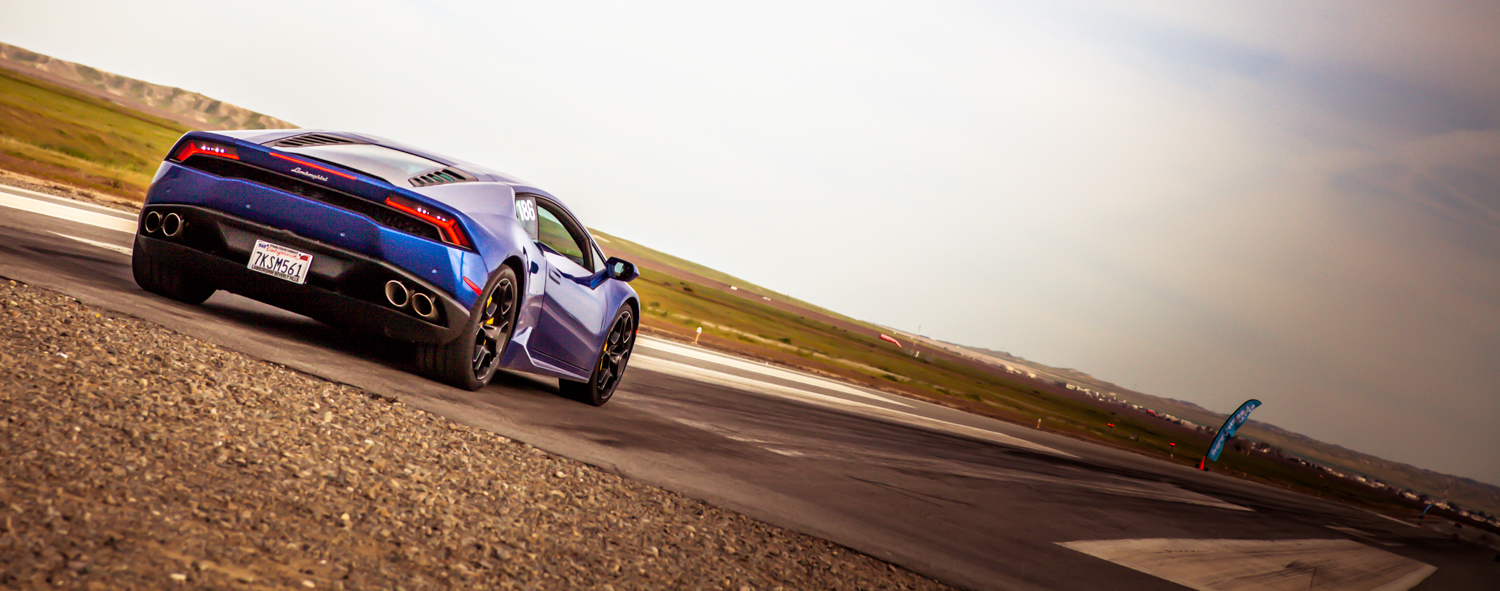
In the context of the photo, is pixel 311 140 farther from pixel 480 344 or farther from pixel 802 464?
pixel 802 464

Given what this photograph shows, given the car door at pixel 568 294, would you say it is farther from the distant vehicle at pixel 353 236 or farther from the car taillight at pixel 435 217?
the car taillight at pixel 435 217

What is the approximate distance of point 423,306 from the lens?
232 inches

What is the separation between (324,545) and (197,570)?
50 centimetres

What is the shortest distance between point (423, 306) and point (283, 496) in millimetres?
2638

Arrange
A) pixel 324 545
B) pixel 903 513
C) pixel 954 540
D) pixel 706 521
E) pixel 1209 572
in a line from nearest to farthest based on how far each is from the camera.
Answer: pixel 324 545, pixel 706 521, pixel 954 540, pixel 903 513, pixel 1209 572

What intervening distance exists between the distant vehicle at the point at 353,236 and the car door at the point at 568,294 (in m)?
0.50

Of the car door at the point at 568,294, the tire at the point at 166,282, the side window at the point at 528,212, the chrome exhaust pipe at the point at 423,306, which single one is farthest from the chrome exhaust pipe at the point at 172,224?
the car door at the point at 568,294

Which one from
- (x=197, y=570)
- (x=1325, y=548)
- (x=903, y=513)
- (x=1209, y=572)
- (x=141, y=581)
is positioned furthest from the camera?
(x=1325, y=548)

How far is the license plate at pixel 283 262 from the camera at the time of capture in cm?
582

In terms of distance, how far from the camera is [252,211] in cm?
586

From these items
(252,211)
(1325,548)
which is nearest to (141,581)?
(252,211)

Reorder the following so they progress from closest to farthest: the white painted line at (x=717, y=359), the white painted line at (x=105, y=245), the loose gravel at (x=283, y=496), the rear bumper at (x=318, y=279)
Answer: the loose gravel at (x=283, y=496) < the rear bumper at (x=318, y=279) < the white painted line at (x=105, y=245) < the white painted line at (x=717, y=359)

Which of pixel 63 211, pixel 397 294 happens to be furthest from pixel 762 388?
pixel 63 211

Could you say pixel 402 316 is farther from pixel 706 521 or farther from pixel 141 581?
pixel 141 581
